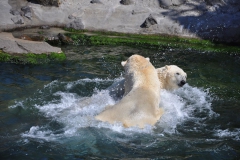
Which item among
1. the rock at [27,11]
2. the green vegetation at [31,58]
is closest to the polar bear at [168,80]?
the green vegetation at [31,58]

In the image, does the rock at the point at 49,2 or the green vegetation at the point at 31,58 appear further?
the rock at the point at 49,2

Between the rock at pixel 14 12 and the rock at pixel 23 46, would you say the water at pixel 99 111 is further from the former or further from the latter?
the rock at pixel 14 12

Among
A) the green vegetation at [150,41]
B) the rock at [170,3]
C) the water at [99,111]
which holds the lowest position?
the water at [99,111]

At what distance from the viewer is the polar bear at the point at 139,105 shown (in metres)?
6.70

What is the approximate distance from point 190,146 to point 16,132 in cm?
307

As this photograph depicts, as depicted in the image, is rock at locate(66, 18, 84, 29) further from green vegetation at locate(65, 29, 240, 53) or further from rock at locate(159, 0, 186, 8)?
rock at locate(159, 0, 186, 8)

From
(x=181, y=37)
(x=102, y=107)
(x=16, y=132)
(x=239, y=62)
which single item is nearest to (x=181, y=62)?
(x=239, y=62)

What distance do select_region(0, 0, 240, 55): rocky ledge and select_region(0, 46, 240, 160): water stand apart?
2583mm

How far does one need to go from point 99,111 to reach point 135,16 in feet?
27.8

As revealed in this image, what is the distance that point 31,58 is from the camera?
1210cm

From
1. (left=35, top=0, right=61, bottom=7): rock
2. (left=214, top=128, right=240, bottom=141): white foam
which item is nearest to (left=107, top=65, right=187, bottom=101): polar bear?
(left=214, top=128, right=240, bottom=141): white foam

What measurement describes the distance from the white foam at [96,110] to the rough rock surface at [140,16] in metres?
5.55

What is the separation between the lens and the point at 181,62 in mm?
12414

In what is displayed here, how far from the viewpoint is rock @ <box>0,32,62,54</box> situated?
12320 millimetres
